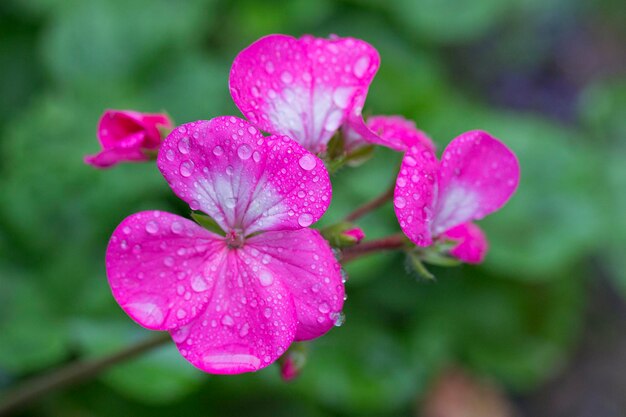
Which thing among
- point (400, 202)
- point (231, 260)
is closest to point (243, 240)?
point (231, 260)

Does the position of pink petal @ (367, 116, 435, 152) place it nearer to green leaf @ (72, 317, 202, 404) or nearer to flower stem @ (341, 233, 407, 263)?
flower stem @ (341, 233, 407, 263)

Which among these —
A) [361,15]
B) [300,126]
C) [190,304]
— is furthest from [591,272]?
[190,304]

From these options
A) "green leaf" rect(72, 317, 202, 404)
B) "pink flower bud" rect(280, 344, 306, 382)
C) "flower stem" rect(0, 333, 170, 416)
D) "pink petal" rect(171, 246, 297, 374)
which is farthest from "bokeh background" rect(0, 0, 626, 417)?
"pink petal" rect(171, 246, 297, 374)

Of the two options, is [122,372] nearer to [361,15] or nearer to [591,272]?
[361,15]

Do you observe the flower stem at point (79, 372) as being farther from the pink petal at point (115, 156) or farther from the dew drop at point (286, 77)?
the dew drop at point (286, 77)

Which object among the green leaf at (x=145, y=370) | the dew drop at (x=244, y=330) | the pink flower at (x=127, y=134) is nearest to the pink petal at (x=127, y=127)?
the pink flower at (x=127, y=134)

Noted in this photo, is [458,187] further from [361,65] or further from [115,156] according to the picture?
[115,156]
